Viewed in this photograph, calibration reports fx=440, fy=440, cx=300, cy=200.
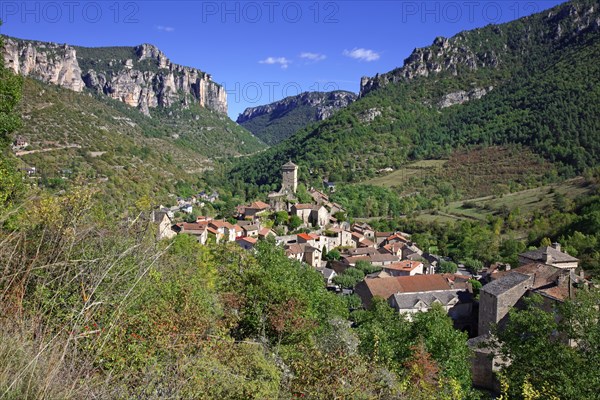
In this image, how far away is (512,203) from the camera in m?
53.5

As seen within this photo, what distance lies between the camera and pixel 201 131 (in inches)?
4818

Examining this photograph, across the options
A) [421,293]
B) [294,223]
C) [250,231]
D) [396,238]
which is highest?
[294,223]

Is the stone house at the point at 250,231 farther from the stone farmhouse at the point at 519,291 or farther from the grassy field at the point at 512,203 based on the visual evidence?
the grassy field at the point at 512,203

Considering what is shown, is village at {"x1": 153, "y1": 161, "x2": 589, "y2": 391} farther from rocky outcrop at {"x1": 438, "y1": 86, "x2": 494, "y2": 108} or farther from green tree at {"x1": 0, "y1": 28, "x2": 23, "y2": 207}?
rocky outcrop at {"x1": 438, "y1": 86, "x2": 494, "y2": 108}

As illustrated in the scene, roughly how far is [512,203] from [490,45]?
8008 centimetres

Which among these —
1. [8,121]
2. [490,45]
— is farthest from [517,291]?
[490,45]

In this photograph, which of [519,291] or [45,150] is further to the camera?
[45,150]

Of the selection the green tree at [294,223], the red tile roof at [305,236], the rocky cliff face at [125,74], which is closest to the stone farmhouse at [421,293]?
the red tile roof at [305,236]

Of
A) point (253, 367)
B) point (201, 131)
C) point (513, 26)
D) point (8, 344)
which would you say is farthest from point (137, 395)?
point (513, 26)

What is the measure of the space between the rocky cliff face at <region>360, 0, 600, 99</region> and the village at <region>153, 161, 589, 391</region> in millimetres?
74715

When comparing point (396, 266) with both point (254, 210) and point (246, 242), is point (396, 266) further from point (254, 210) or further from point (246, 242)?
point (254, 210)

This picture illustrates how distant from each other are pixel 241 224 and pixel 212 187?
2990cm

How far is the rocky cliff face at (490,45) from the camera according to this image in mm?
105750

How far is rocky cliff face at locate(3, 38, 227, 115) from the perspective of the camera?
9844cm
